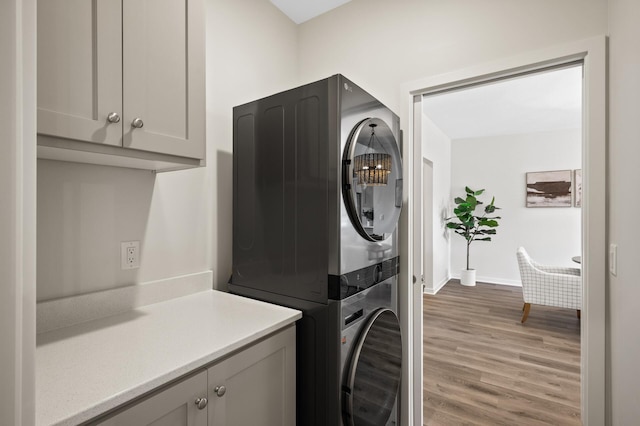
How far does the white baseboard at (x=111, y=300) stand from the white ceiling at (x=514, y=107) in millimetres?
2638

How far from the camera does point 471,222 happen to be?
575 centimetres

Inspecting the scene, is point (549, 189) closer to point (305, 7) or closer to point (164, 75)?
point (305, 7)

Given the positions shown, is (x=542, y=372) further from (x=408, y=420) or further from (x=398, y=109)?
(x=398, y=109)

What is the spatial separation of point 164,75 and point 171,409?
1.05 metres

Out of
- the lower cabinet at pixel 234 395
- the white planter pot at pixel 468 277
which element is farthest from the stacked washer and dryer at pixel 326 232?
the white planter pot at pixel 468 277

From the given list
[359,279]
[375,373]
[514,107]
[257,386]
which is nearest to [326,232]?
[359,279]

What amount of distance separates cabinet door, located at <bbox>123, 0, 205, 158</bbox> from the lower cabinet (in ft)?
2.44

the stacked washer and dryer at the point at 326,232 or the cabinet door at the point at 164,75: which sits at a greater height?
the cabinet door at the point at 164,75

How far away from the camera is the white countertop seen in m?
0.73

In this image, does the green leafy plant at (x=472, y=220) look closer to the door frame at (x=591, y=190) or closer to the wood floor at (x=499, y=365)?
the wood floor at (x=499, y=365)

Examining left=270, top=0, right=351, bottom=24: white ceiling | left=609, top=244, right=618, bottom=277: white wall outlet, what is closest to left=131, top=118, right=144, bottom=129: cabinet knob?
left=270, top=0, right=351, bottom=24: white ceiling

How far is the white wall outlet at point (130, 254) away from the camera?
1362mm

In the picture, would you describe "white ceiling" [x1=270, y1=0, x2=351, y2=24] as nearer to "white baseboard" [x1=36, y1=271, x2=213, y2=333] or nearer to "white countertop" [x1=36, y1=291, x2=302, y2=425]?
"white baseboard" [x1=36, y1=271, x2=213, y2=333]

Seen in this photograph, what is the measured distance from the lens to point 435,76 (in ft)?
5.73
